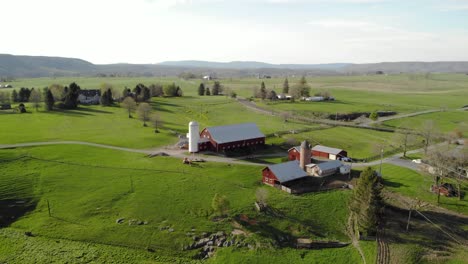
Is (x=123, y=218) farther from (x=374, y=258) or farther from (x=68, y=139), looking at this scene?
(x=68, y=139)

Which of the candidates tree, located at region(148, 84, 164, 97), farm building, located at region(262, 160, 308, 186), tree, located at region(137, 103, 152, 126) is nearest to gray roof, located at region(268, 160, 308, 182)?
farm building, located at region(262, 160, 308, 186)

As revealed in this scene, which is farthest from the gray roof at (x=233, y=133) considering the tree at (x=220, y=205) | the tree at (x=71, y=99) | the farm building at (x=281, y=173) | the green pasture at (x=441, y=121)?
the tree at (x=71, y=99)

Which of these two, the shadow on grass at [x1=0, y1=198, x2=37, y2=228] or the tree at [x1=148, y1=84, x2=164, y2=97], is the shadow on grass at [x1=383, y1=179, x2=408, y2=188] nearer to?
the shadow on grass at [x1=0, y1=198, x2=37, y2=228]

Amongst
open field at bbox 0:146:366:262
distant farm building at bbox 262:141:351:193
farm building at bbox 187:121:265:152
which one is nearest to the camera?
open field at bbox 0:146:366:262

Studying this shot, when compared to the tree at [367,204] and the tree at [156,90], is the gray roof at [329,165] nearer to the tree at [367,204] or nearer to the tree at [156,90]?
the tree at [367,204]

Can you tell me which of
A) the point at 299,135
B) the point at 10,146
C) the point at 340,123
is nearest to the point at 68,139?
the point at 10,146

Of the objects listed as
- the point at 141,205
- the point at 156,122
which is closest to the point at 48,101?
the point at 156,122

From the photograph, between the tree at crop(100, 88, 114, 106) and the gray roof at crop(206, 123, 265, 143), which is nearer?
the gray roof at crop(206, 123, 265, 143)
